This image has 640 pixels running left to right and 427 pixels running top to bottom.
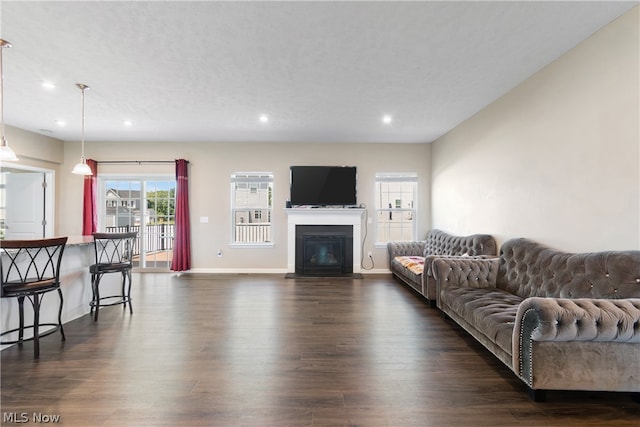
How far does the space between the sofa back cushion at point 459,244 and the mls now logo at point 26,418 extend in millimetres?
4573

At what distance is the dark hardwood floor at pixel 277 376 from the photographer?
1.85 meters

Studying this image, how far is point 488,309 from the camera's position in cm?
260

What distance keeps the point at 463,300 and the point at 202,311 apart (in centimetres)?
318

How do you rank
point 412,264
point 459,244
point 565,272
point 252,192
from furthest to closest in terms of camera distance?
point 252,192 < point 412,264 < point 459,244 < point 565,272

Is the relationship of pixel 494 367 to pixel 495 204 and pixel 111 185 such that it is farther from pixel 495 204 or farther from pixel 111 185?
pixel 111 185

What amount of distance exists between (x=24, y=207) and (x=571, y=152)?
9.10 meters

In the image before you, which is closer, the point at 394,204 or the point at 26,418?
the point at 26,418

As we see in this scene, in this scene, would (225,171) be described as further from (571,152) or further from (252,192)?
(571,152)

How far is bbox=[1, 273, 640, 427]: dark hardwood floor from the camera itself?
185 cm

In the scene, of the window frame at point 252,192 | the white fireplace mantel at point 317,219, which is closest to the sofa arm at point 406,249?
the white fireplace mantel at point 317,219

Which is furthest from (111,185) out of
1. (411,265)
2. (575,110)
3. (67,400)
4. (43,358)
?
(575,110)

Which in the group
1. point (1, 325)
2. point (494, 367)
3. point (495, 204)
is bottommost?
point (494, 367)

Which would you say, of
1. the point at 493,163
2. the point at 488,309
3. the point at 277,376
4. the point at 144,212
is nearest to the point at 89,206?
the point at 144,212

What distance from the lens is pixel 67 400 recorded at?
78.0 inches
